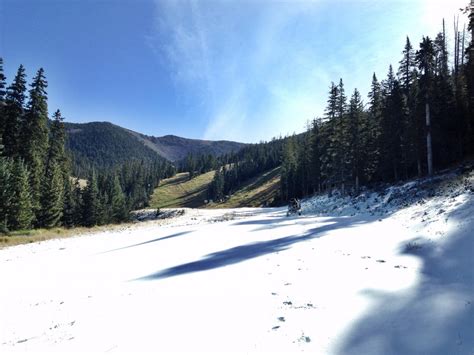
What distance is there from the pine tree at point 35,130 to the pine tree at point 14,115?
612 mm

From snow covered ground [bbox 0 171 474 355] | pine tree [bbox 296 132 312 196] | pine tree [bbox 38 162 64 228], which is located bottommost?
snow covered ground [bbox 0 171 474 355]

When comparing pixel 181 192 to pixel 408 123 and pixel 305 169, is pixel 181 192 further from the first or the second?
pixel 408 123

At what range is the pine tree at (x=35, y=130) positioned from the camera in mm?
36406

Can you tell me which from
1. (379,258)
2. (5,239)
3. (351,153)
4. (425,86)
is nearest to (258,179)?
(351,153)

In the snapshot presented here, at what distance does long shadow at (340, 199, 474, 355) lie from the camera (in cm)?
521

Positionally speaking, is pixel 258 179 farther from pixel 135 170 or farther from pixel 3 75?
pixel 3 75

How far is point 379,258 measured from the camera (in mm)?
10555

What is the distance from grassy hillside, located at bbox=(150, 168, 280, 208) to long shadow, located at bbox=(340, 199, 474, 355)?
316ft

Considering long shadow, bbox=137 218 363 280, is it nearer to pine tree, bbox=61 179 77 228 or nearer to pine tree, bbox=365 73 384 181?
Answer: pine tree, bbox=365 73 384 181

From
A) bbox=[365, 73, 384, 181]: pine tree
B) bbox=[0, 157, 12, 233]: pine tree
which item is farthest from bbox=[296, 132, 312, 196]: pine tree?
bbox=[0, 157, 12, 233]: pine tree

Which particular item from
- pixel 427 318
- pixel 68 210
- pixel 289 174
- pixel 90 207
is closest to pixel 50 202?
pixel 68 210

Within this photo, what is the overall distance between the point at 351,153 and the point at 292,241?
1278 inches

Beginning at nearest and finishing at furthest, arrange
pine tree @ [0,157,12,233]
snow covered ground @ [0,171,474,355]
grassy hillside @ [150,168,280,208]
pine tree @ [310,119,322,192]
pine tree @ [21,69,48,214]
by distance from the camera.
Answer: snow covered ground @ [0,171,474,355], pine tree @ [0,157,12,233], pine tree @ [21,69,48,214], pine tree @ [310,119,322,192], grassy hillside @ [150,168,280,208]

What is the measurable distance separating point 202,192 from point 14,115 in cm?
11769
